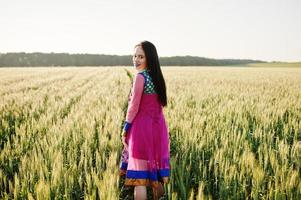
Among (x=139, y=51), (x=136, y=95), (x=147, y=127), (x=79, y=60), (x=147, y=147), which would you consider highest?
(x=79, y=60)

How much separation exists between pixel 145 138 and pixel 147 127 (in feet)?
0.28

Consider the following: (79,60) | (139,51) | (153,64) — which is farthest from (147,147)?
(79,60)

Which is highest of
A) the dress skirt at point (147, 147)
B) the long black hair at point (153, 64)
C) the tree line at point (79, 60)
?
the tree line at point (79, 60)

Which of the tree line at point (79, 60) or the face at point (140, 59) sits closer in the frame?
the face at point (140, 59)

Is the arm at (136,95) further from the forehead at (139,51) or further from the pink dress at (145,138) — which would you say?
the forehead at (139,51)

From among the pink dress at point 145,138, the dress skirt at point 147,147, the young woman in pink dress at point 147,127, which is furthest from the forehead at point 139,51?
the dress skirt at point 147,147

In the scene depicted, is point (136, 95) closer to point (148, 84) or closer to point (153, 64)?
point (148, 84)

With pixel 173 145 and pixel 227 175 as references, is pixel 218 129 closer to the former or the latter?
pixel 173 145

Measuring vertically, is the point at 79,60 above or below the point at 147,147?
above

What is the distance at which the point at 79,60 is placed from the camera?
85.8 m

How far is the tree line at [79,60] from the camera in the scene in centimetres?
7812

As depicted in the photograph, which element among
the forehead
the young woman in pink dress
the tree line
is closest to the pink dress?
the young woman in pink dress

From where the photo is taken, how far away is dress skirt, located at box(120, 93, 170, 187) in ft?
9.29

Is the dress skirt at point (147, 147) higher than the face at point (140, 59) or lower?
lower
